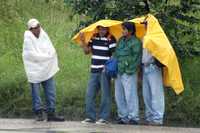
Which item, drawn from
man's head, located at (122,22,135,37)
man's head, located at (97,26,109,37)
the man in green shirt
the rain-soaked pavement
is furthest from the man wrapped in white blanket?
man's head, located at (122,22,135,37)

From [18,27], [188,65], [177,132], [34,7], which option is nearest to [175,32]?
[188,65]

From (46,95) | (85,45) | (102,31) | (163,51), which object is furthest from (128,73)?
(46,95)

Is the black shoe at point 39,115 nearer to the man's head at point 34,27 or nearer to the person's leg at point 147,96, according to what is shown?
the man's head at point 34,27

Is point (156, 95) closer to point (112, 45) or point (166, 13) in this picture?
point (112, 45)

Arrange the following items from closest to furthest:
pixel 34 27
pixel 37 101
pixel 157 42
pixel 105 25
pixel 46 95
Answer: pixel 157 42 < pixel 34 27 < pixel 105 25 < pixel 37 101 < pixel 46 95

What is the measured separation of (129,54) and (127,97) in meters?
0.80

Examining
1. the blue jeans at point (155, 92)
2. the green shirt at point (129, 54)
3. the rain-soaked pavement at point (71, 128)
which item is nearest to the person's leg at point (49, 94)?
the rain-soaked pavement at point (71, 128)

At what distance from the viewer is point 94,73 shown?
41.3 ft

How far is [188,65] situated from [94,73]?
2437 mm

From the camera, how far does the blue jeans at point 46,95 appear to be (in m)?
12.7

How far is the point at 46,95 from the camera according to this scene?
1278cm

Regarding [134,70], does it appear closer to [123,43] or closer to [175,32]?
[123,43]

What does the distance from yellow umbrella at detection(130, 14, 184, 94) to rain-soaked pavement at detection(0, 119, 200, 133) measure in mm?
869

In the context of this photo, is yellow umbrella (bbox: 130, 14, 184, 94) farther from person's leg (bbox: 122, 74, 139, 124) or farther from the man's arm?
the man's arm
